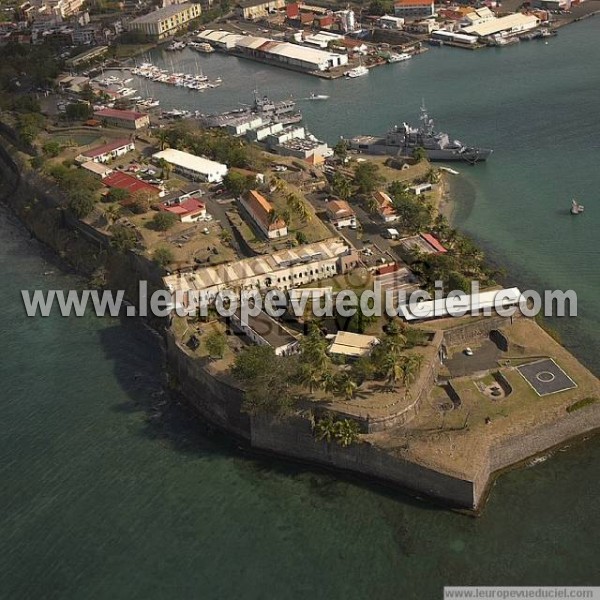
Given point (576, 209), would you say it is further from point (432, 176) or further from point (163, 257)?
point (163, 257)

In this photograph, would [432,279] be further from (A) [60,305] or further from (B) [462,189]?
(A) [60,305]

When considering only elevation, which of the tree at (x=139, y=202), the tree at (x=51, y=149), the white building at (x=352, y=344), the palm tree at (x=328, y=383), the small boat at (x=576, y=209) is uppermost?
the palm tree at (x=328, y=383)

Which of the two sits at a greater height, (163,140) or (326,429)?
(326,429)

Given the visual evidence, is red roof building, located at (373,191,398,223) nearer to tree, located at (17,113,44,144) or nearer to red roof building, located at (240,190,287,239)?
red roof building, located at (240,190,287,239)

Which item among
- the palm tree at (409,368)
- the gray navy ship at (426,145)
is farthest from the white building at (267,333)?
the gray navy ship at (426,145)

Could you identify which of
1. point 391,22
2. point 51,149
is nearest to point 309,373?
point 51,149

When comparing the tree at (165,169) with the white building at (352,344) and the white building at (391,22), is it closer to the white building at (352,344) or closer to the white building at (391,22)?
the white building at (352,344)

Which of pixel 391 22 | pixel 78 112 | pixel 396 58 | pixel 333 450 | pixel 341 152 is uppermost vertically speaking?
pixel 341 152
